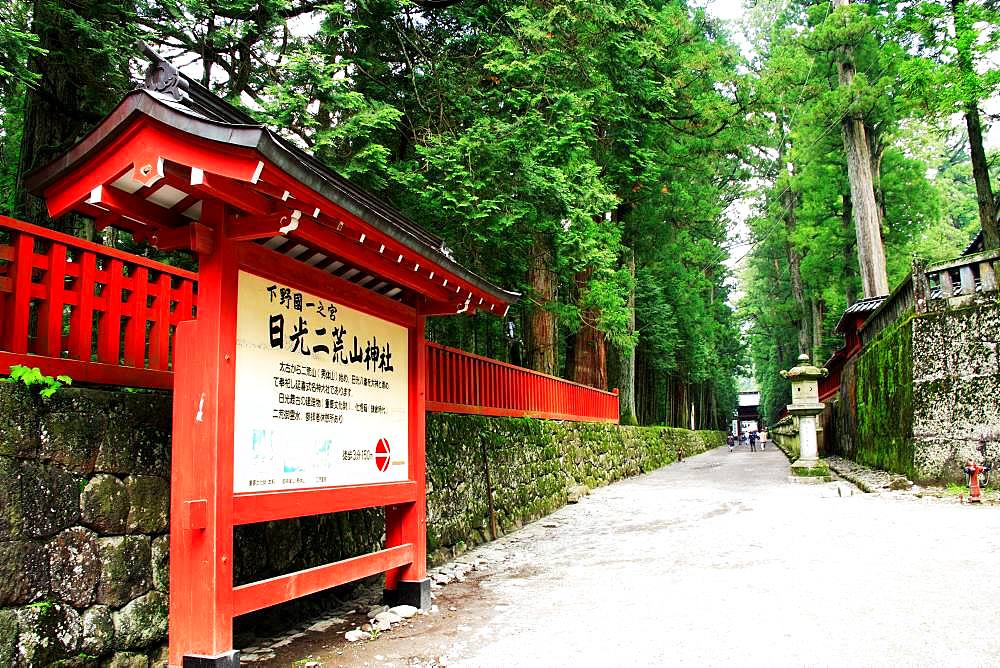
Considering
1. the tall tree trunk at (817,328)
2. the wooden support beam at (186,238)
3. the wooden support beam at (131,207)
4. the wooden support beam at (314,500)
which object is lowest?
the wooden support beam at (314,500)

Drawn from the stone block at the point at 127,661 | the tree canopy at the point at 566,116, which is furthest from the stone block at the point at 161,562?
the tree canopy at the point at 566,116

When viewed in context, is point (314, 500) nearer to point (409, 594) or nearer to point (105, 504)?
point (105, 504)

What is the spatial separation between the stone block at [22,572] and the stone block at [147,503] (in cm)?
59

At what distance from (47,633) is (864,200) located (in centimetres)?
2233

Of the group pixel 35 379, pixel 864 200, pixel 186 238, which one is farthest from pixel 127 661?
pixel 864 200

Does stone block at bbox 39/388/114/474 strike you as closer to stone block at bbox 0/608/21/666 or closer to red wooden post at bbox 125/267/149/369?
red wooden post at bbox 125/267/149/369

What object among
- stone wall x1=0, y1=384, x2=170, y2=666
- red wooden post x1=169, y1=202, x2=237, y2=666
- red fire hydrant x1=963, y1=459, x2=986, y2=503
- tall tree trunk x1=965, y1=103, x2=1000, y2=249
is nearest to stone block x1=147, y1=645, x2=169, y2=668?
stone wall x1=0, y1=384, x2=170, y2=666

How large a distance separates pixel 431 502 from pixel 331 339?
3587 millimetres

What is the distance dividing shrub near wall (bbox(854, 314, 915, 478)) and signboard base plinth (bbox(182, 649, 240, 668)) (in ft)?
38.5

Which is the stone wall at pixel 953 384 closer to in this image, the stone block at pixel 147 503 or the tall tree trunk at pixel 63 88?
the stone block at pixel 147 503

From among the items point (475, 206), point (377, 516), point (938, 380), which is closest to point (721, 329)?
point (938, 380)

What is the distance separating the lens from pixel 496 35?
10438mm

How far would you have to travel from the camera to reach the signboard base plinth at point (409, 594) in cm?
599

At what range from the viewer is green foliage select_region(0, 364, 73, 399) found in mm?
3799
